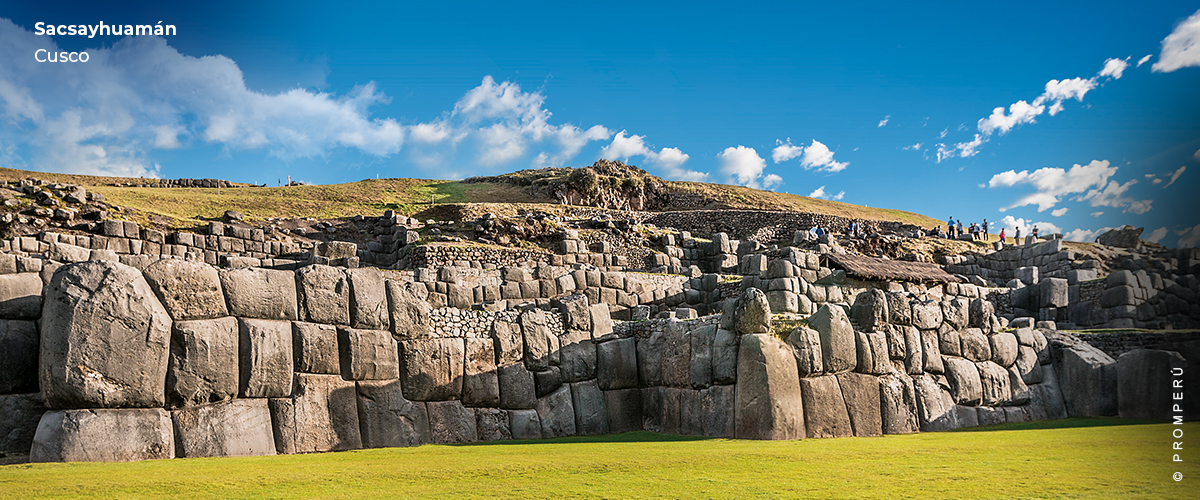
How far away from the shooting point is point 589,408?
15.3 m

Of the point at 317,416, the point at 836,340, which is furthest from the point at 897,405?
the point at 317,416

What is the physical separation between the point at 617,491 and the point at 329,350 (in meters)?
6.82

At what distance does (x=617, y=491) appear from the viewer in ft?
24.8

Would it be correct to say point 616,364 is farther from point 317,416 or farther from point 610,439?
point 317,416

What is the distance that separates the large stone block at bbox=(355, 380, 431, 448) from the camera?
12.7 meters

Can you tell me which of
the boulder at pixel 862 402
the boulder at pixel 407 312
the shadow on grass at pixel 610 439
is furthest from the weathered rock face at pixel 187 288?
the boulder at pixel 862 402

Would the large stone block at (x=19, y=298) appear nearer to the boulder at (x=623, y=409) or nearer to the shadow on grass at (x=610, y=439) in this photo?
the shadow on grass at (x=610, y=439)

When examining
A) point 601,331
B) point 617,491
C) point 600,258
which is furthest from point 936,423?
point 600,258

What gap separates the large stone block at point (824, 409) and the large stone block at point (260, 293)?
9.01m

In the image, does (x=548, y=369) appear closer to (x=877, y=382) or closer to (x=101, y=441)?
(x=877, y=382)

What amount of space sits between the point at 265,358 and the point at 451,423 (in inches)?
144

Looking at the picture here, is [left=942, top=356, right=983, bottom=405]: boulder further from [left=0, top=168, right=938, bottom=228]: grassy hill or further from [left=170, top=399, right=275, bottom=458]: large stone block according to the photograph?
[left=0, top=168, right=938, bottom=228]: grassy hill

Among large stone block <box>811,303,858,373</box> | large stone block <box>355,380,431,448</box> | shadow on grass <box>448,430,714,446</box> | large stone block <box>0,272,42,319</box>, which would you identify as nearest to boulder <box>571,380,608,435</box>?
shadow on grass <box>448,430,714,446</box>

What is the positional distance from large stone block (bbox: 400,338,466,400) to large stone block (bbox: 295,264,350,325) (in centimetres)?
136
